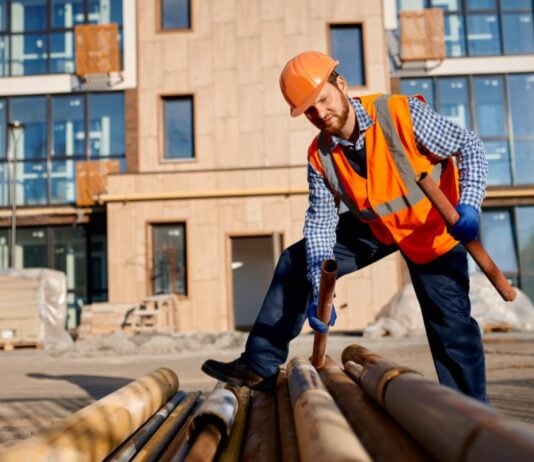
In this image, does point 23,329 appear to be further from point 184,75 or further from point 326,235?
point 326,235

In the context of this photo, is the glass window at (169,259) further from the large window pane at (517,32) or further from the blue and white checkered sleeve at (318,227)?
the blue and white checkered sleeve at (318,227)

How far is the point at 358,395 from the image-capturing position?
2.73 meters

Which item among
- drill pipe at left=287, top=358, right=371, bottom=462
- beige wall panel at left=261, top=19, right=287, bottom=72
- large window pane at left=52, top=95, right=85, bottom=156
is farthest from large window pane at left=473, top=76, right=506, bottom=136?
drill pipe at left=287, top=358, right=371, bottom=462

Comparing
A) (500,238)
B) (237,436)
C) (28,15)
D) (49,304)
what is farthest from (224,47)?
(237,436)

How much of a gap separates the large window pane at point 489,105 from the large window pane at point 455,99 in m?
0.27

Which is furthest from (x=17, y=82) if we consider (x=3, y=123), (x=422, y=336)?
(x=422, y=336)

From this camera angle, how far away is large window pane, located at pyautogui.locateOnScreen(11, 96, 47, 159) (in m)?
17.2

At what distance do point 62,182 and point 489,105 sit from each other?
11.6 m

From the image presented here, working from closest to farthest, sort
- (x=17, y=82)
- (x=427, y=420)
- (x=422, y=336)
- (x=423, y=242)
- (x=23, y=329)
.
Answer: (x=427, y=420), (x=423, y=242), (x=422, y=336), (x=23, y=329), (x=17, y=82)

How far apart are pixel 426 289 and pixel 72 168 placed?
15.3m

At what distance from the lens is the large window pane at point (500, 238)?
16500mm

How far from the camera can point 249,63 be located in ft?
52.7

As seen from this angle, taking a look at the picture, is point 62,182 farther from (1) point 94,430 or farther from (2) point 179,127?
(1) point 94,430

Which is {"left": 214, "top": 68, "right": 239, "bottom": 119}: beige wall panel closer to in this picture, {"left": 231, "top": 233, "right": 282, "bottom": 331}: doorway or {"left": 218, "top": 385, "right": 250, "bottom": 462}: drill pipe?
{"left": 231, "top": 233, "right": 282, "bottom": 331}: doorway
